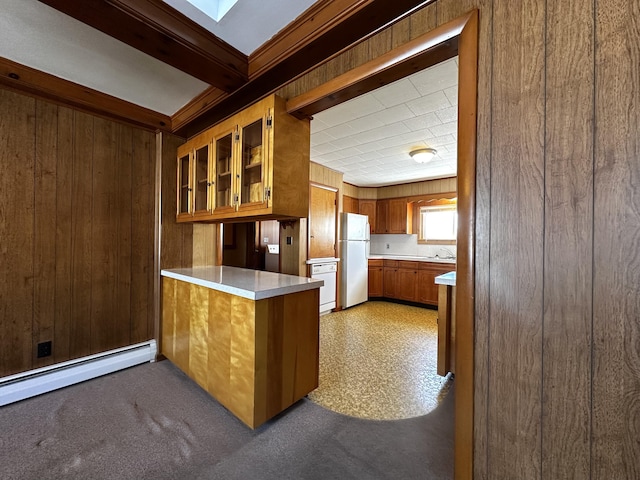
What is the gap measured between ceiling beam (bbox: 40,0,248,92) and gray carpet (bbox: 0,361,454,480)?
226cm

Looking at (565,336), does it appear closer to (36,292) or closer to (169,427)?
(169,427)

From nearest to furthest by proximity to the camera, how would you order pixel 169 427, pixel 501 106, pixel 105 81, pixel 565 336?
1. pixel 565 336
2. pixel 501 106
3. pixel 169 427
4. pixel 105 81

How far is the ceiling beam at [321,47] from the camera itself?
3.96 feet

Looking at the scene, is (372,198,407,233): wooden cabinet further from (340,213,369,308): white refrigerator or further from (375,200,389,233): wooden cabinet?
(340,213,369,308): white refrigerator

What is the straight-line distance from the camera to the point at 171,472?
4.49ft

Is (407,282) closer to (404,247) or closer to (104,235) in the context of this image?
(404,247)

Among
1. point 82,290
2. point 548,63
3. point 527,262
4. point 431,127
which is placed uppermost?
point 431,127

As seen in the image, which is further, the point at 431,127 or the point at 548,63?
the point at 431,127

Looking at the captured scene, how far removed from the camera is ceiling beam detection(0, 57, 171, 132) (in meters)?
1.90

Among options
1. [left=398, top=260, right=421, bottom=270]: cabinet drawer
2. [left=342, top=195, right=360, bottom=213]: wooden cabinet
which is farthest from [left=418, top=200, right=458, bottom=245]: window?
[left=342, top=195, right=360, bottom=213]: wooden cabinet

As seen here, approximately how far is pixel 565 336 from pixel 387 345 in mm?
2420

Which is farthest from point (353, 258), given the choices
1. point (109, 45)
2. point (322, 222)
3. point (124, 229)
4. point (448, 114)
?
point (109, 45)

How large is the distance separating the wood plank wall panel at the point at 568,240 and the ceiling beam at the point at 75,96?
9.67 feet

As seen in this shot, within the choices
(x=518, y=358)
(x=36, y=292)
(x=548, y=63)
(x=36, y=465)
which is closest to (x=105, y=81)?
(x=36, y=292)
